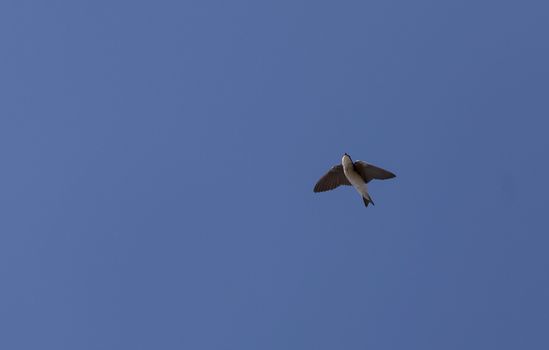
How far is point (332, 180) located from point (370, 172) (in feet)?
3.97

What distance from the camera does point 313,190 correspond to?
20766 mm

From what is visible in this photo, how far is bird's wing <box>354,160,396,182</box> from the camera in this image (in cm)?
1966

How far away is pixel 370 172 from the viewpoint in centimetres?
1980

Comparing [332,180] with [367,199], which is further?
[332,180]

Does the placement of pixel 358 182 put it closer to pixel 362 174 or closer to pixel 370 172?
pixel 362 174

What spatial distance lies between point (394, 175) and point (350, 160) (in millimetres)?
926

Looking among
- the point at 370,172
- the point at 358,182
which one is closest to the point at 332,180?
the point at 358,182

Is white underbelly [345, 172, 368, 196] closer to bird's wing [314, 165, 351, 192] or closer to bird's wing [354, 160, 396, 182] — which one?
bird's wing [354, 160, 396, 182]

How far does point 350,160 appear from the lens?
1978 cm

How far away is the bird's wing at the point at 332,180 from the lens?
2062cm

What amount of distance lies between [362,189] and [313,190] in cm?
133

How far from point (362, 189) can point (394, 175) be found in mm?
696

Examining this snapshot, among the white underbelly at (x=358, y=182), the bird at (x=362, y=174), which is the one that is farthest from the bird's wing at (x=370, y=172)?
the white underbelly at (x=358, y=182)

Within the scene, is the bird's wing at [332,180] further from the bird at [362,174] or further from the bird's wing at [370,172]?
the bird's wing at [370,172]
